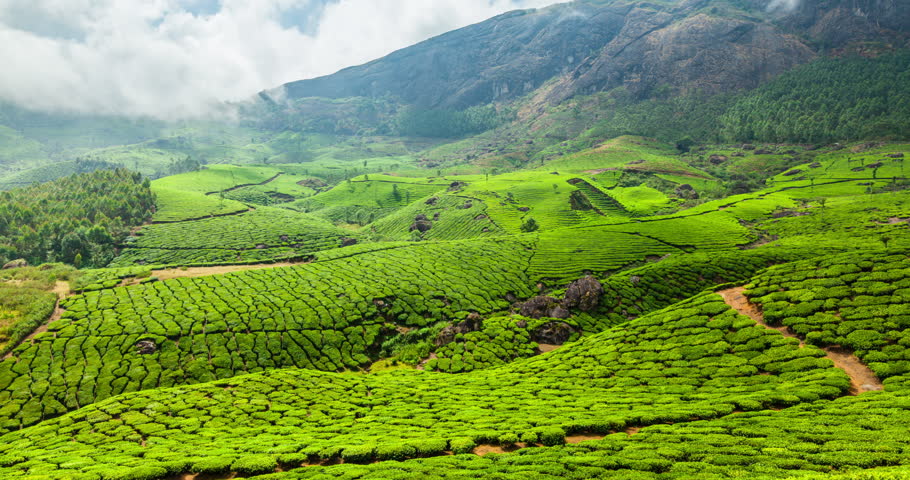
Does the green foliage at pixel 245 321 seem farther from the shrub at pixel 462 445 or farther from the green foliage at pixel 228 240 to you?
the shrub at pixel 462 445

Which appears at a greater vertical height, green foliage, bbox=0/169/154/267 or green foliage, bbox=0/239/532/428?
green foliage, bbox=0/169/154/267

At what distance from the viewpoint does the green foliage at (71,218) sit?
124 metres

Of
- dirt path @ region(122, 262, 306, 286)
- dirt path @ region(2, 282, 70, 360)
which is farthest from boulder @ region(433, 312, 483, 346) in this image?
dirt path @ region(2, 282, 70, 360)

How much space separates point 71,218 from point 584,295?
19743cm

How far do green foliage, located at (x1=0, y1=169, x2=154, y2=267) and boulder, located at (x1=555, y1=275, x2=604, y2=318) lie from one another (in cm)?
15059

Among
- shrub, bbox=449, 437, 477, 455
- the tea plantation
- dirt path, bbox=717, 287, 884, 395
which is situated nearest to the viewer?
the tea plantation

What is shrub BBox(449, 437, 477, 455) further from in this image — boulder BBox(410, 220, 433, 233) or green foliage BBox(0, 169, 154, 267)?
green foliage BBox(0, 169, 154, 267)

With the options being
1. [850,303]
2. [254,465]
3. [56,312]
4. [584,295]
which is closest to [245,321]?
[56,312]

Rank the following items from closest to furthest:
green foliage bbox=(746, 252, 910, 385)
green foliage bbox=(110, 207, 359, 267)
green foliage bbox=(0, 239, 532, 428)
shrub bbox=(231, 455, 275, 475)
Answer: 1. shrub bbox=(231, 455, 275, 475)
2. green foliage bbox=(746, 252, 910, 385)
3. green foliage bbox=(0, 239, 532, 428)
4. green foliage bbox=(110, 207, 359, 267)

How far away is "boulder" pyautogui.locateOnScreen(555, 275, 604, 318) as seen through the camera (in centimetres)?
7450

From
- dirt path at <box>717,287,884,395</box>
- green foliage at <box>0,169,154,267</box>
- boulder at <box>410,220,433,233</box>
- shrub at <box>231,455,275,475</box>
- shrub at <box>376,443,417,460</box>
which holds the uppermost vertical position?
green foliage at <box>0,169,154,267</box>

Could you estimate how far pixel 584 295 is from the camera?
247 ft

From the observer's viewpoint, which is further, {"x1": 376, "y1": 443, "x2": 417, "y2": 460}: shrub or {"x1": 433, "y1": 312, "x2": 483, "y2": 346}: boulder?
{"x1": 433, "y1": 312, "x2": 483, "y2": 346}: boulder

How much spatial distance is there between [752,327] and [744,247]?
279ft
